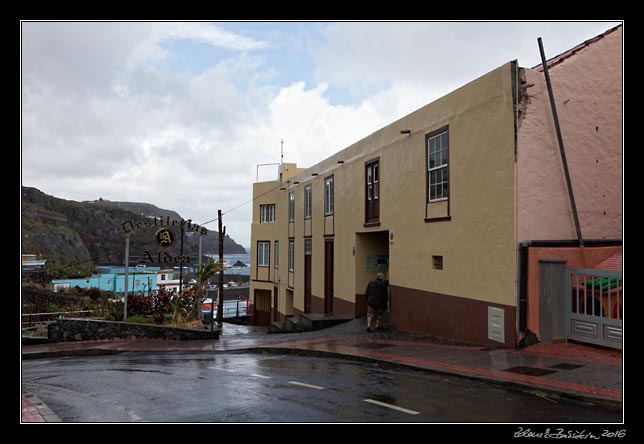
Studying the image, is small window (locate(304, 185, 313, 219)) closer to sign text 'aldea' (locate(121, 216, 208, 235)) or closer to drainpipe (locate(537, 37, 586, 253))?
sign text 'aldea' (locate(121, 216, 208, 235))

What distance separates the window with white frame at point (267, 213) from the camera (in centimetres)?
3488

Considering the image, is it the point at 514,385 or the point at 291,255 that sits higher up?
the point at 291,255

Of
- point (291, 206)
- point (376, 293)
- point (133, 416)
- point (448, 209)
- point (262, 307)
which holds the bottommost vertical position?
point (262, 307)

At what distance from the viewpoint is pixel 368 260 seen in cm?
1939

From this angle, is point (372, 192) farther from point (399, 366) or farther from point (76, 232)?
point (76, 232)

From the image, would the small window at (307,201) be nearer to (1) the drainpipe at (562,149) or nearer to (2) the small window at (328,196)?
(2) the small window at (328,196)

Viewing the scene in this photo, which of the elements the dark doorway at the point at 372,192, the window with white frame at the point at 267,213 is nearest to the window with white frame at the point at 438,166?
the dark doorway at the point at 372,192

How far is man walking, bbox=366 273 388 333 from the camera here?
49.6 feet

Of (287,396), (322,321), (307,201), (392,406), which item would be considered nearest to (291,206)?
(307,201)

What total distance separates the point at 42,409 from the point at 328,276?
15733 millimetres

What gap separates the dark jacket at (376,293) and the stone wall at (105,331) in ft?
19.5

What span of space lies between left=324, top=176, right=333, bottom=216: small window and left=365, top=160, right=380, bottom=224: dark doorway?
12.3ft

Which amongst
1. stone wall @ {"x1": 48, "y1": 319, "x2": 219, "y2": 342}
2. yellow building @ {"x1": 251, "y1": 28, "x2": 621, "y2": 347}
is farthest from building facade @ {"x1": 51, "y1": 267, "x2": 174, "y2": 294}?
yellow building @ {"x1": 251, "y1": 28, "x2": 621, "y2": 347}

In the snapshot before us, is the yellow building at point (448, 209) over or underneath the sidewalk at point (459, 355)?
over
